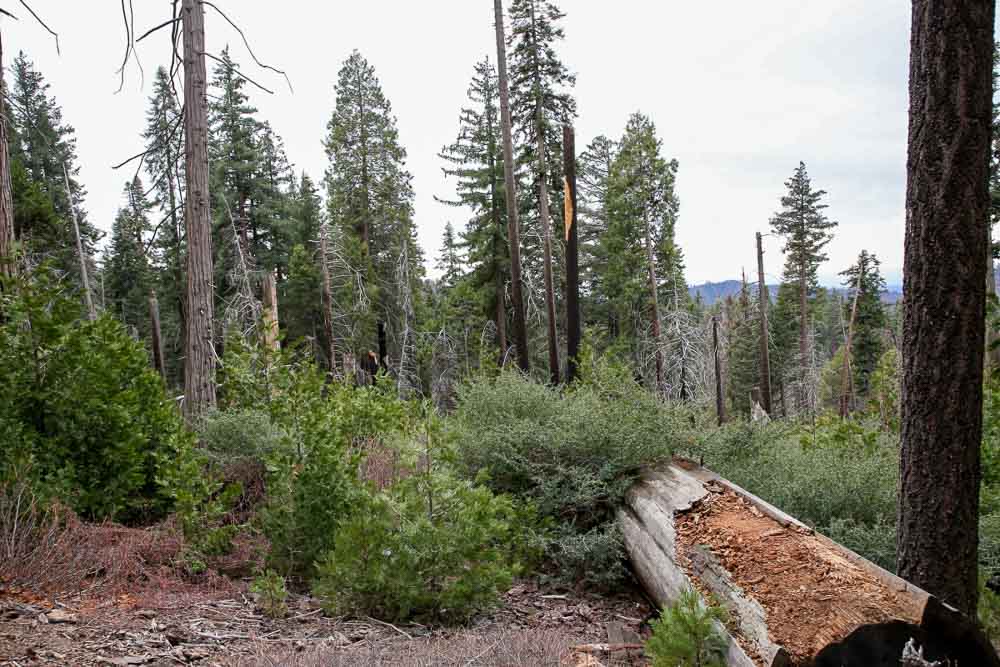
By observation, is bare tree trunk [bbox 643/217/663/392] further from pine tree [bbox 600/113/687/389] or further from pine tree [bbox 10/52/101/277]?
pine tree [bbox 10/52/101/277]

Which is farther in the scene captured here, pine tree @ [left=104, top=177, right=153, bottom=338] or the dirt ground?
pine tree @ [left=104, top=177, right=153, bottom=338]

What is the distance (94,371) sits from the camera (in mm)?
5441

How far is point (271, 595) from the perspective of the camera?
13.9 feet

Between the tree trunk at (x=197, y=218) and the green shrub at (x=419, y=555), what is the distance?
470cm

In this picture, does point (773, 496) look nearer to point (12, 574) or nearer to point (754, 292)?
point (12, 574)

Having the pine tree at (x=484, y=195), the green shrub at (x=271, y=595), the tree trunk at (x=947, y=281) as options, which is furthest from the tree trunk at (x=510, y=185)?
the tree trunk at (x=947, y=281)

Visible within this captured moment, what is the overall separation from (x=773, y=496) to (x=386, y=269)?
79.6 feet

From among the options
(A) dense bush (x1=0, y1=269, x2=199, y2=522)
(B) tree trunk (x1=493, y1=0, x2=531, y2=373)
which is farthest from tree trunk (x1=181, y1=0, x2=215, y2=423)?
(B) tree trunk (x1=493, y1=0, x2=531, y2=373)

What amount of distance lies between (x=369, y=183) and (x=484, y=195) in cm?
612

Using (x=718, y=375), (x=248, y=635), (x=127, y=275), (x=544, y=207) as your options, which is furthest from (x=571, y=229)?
(x=127, y=275)

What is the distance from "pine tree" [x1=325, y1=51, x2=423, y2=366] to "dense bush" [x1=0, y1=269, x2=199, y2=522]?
66.5 ft

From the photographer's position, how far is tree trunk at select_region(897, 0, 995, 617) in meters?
3.71

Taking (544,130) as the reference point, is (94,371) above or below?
below

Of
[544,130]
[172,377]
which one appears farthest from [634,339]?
[172,377]
